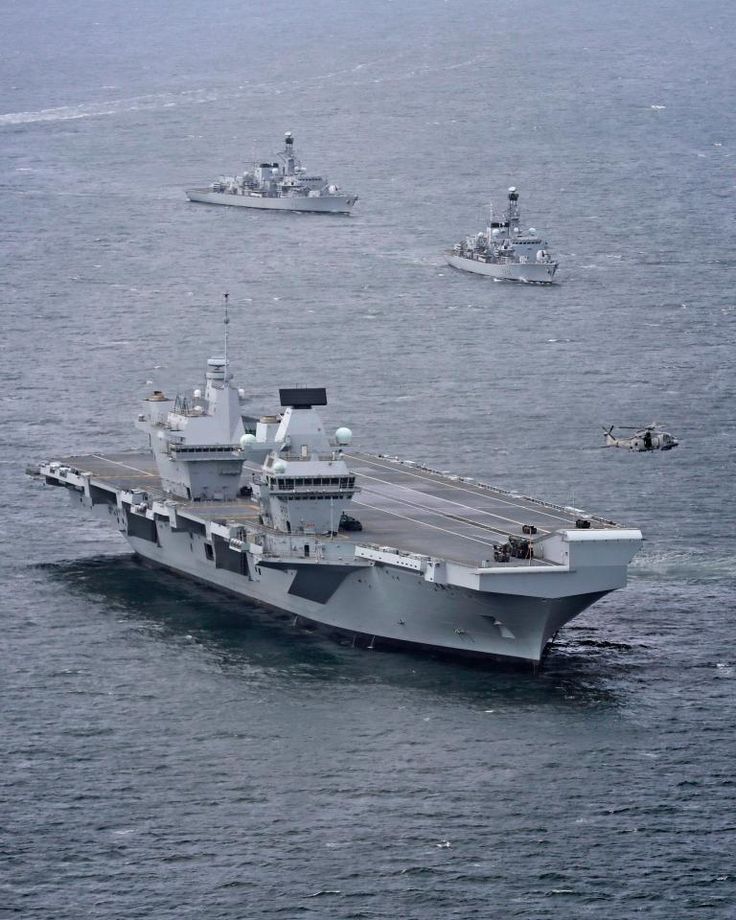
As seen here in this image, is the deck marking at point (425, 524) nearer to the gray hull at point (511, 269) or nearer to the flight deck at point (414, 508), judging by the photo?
the flight deck at point (414, 508)

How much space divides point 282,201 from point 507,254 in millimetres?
30289

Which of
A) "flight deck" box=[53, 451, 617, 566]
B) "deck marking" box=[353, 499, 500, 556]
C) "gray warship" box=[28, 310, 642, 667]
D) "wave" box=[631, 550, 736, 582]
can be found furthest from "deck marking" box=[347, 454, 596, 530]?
"deck marking" box=[353, 499, 500, 556]

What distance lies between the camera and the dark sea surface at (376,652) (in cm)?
5403

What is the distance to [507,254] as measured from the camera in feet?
458

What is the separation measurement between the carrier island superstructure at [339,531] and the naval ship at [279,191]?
2985 inches

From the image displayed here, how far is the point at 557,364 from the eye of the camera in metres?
112

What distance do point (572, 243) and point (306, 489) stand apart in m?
76.4

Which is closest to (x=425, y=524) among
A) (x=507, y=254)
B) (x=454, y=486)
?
(x=454, y=486)

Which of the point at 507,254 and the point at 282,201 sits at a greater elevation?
the point at 282,201

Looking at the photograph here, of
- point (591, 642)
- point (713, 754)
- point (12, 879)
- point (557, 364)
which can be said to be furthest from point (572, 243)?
point (12, 879)

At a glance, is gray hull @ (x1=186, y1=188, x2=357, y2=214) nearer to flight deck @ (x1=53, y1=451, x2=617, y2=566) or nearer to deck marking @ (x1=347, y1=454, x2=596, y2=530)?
flight deck @ (x1=53, y1=451, x2=617, y2=566)

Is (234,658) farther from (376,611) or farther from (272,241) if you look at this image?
(272,241)

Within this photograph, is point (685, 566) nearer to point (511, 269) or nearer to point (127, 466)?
point (127, 466)

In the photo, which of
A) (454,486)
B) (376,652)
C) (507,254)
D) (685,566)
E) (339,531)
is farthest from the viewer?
(507,254)
